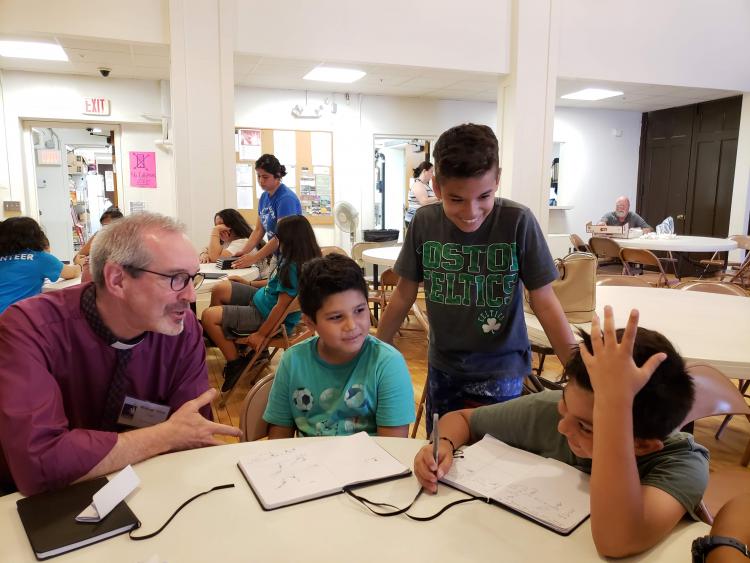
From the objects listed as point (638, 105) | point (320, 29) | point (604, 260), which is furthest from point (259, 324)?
point (638, 105)

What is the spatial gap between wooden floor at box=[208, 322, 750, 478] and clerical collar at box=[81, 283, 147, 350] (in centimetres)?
204

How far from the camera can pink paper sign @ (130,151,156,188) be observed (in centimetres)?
790

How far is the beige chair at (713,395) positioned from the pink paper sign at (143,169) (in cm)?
774

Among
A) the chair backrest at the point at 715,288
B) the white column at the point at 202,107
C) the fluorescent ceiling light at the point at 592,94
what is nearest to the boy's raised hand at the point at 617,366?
the chair backrest at the point at 715,288

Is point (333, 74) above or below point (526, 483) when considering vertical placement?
above

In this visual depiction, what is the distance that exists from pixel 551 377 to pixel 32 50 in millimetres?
6381

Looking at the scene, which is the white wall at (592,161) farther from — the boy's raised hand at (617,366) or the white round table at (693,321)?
the boy's raised hand at (617,366)

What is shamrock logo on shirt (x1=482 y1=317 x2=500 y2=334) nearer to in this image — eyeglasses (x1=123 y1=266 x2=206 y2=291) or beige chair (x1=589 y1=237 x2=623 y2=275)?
eyeglasses (x1=123 y1=266 x2=206 y2=291)

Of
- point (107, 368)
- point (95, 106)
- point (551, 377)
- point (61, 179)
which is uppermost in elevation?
point (95, 106)

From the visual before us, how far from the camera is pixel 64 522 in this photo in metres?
1.03

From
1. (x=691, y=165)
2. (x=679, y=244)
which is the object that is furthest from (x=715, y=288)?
(x=691, y=165)

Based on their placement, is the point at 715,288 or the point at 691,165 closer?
the point at 715,288

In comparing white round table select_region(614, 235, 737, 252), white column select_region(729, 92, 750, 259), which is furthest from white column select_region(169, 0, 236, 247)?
white column select_region(729, 92, 750, 259)

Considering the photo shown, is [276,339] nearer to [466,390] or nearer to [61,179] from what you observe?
[466,390]
